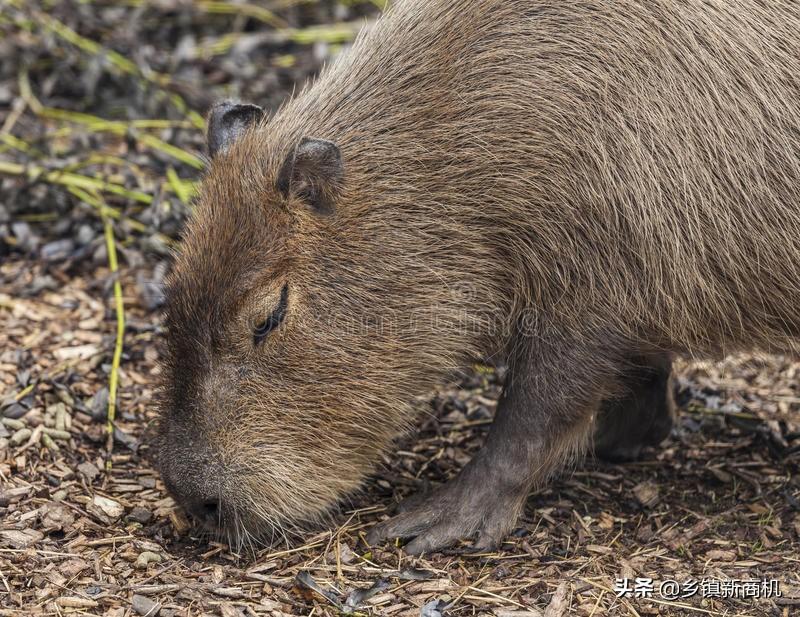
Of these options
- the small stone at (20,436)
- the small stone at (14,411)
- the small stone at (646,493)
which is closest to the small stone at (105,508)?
the small stone at (20,436)

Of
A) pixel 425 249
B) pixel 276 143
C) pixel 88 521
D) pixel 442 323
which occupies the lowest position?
pixel 88 521

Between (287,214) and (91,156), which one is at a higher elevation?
(287,214)

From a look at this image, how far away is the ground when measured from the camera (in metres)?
4.80

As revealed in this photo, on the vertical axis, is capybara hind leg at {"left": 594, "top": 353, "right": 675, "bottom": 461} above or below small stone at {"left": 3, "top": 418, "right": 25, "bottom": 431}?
above

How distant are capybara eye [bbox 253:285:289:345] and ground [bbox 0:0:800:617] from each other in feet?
2.73

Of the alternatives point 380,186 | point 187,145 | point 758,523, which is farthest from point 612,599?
point 187,145

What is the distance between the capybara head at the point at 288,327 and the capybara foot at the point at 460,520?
361 mm

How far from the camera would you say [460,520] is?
5.38 m

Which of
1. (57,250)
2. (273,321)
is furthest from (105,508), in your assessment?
(57,250)

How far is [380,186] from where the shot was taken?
514cm

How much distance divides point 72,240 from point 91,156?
0.84 meters

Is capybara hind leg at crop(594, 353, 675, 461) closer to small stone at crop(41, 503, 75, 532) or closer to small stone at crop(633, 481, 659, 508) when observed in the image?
small stone at crop(633, 481, 659, 508)

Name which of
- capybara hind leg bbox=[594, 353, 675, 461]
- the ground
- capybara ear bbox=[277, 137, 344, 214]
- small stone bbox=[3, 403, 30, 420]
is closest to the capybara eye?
capybara ear bbox=[277, 137, 344, 214]

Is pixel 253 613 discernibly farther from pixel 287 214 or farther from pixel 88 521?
pixel 287 214
